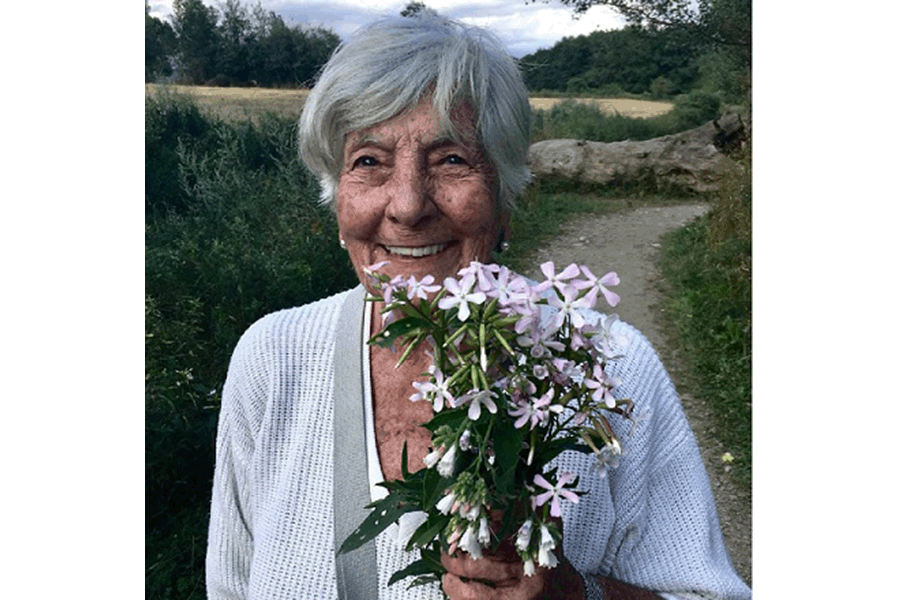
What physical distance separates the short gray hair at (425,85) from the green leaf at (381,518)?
1.75ft

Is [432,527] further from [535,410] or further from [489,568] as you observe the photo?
[535,410]

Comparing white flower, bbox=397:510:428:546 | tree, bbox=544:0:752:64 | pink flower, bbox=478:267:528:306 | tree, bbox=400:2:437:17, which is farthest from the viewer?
tree, bbox=544:0:752:64

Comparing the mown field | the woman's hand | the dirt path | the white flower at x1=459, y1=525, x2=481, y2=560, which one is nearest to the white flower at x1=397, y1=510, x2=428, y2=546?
the woman's hand

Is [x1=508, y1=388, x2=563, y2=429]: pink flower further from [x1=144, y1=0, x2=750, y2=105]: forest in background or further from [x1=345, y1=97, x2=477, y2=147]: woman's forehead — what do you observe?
[x1=144, y1=0, x2=750, y2=105]: forest in background

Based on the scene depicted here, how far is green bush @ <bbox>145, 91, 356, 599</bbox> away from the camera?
6.82 feet

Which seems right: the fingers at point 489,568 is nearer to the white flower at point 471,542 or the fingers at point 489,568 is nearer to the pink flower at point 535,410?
the white flower at point 471,542

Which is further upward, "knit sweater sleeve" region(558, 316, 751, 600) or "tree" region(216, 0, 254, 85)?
"tree" region(216, 0, 254, 85)

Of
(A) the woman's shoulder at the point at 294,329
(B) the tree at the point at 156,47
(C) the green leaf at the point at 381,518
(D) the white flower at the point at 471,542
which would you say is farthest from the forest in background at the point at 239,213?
(D) the white flower at the point at 471,542

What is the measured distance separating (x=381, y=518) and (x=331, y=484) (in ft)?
1.21

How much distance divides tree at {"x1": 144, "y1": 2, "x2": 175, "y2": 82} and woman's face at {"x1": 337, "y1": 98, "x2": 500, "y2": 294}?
89cm
